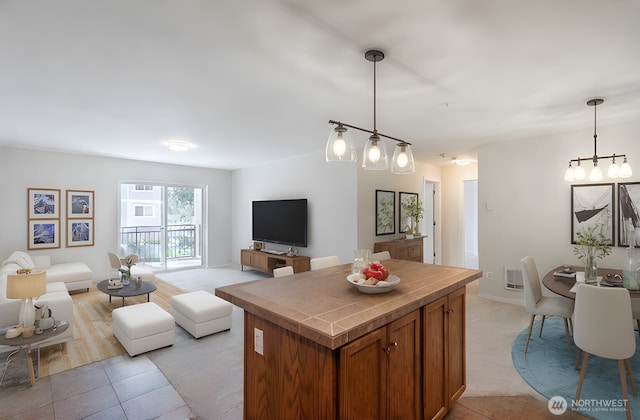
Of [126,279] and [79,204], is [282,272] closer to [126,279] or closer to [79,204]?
[126,279]

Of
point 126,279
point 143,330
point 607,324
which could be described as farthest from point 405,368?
point 126,279

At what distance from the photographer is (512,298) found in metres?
4.58

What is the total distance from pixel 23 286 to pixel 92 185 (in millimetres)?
4173

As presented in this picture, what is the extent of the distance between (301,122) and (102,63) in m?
2.03

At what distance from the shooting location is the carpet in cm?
276

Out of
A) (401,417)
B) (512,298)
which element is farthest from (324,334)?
(512,298)

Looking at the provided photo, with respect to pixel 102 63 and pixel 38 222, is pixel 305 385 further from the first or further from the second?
pixel 38 222

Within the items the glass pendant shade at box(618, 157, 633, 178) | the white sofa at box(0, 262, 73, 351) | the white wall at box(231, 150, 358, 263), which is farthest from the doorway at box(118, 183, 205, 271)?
the glass pendant shade at box(618, 157, 633, 178)

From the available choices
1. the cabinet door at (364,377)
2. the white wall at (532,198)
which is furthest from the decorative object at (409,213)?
the cabinet door at (364,377)

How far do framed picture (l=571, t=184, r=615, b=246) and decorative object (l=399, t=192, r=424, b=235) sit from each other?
2.35 m

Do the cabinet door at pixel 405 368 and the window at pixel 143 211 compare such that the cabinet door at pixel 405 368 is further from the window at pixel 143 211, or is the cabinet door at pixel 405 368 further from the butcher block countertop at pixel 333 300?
the window at pixel 143 211

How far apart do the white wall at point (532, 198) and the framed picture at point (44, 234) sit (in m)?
7.57

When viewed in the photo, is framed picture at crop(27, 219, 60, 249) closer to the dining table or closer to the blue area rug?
the blue area rug

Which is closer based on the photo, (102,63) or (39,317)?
(102,63)
